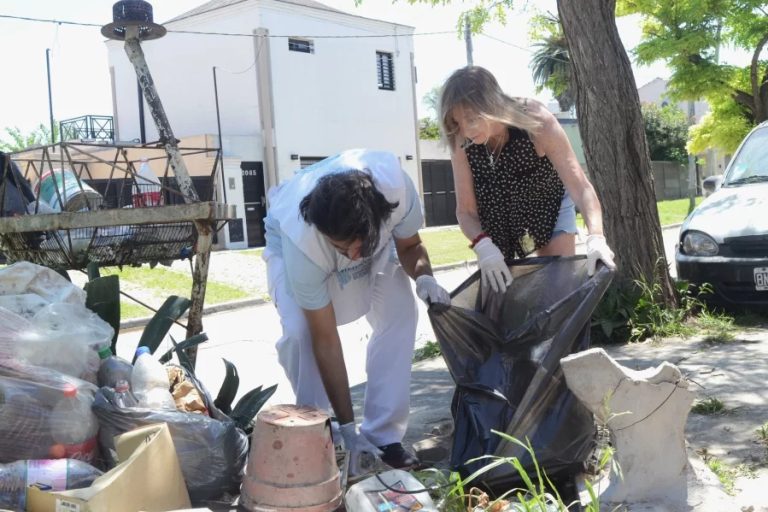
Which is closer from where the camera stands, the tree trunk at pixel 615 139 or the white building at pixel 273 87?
the tree trunk at pixel 615 139

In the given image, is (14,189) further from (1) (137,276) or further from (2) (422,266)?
(1) (137,276)

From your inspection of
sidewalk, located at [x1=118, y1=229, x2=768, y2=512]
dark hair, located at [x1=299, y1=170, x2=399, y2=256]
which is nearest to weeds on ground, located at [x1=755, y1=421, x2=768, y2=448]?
sidewalk, located at [x1=118, y1=229, x2=768, y2=512]

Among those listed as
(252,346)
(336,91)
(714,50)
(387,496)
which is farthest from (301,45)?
(387,496)

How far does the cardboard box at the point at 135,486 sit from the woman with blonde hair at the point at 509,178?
1.45 metres

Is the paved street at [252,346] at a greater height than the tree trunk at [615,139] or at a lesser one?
lesser

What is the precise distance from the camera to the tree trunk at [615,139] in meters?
5.57

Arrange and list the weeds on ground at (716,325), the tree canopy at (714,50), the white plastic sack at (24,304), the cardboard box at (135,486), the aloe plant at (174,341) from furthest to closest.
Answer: the tree canopy at (714,50) → the weeds on ground at (716,325) → the aloe plant at (174,341) → the white plastic sack at (24,304) → the cardboard box at (135,486)

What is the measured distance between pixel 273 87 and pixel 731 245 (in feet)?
59.2

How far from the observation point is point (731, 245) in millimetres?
5633

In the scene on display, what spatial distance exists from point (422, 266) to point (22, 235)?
192 centimetres

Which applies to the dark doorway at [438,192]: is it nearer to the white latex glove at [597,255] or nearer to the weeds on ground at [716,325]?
the weeds on ground at [716,325]

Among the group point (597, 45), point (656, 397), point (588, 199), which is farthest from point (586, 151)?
point (656, 397)

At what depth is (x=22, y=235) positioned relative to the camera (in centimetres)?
376

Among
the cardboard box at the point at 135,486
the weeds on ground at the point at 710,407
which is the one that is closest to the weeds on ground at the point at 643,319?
the weeds on ground at the point at 710,407
